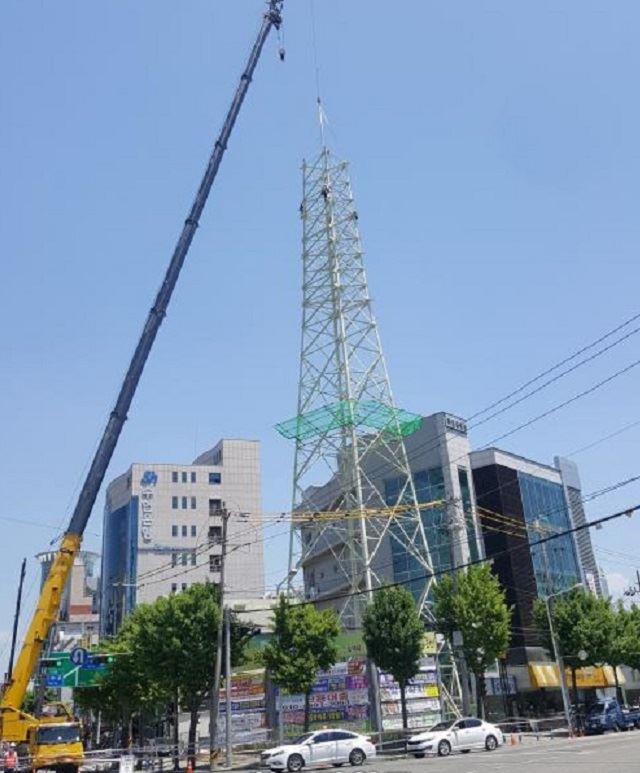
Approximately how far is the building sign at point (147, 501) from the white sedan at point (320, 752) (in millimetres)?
72884

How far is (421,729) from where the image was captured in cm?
3891

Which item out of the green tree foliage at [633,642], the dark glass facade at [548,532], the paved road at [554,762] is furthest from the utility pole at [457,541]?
the paved road at [554,762]

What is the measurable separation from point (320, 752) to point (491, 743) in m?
8.73

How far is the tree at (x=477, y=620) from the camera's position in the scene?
141 feet

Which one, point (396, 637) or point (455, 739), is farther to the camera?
point (396, 637)

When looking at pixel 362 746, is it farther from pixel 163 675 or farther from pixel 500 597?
Result: pixel 500 597

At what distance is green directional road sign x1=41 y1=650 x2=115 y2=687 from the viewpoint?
147 ft

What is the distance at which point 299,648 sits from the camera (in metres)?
39.5

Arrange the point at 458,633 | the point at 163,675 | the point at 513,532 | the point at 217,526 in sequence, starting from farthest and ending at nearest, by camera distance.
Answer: the point at 217,526
the point at 513,532
the point at 458,633
the point at 163,675

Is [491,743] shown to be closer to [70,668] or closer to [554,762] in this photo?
[554,762]

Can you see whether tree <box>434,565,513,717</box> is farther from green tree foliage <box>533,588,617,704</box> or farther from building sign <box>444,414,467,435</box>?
building sign <box>444,414,467,435</box>

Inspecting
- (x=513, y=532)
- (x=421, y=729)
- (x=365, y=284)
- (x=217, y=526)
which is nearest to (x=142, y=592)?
(x=217, y=526)

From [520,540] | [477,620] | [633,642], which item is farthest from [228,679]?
[520,540]

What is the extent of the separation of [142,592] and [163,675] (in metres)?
62.8
